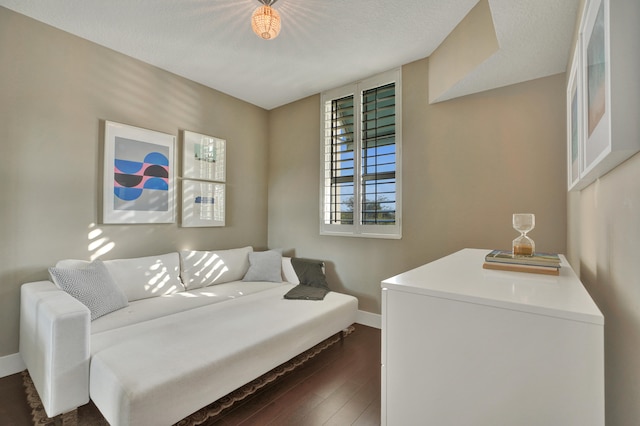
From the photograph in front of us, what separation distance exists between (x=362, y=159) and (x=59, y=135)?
2.82 metres

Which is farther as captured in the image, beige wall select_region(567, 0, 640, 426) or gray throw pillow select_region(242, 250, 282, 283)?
gray throw pillow select_region(242, 250, 282, 283)

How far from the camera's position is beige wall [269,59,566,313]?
2.19 metres

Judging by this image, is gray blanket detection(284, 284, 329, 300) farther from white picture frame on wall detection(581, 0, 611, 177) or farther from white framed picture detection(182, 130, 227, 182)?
white picture frame on wall detection(581, 0, 611, 177)

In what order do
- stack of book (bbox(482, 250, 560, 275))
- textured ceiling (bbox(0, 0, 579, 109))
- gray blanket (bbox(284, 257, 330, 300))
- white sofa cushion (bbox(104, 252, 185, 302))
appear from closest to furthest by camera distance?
stack of book (bbox(482, 250, 560, 275))
textured ceiling (bbox(0, 0, 579, 109))
white sofa cushion (bbox(104, 252, 185, 302))
gray blanket (bbox(284, 257, 330, 300))

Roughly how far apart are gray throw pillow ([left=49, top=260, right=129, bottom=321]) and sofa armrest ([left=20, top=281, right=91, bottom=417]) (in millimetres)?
296

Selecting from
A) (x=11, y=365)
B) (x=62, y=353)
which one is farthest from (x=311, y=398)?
(x=11, y=365)

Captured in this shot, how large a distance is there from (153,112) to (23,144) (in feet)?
3.55

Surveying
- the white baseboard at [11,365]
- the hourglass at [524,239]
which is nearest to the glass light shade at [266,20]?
the hourglass at [524,239]

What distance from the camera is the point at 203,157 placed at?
11.0ft

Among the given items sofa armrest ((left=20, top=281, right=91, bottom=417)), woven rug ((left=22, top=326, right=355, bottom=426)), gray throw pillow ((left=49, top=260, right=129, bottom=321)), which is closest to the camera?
sofa armrest ((left=20, top=281, right=91, bottom=417))

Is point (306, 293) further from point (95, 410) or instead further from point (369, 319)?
point (95, 410)

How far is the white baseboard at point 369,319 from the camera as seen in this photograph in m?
3.03

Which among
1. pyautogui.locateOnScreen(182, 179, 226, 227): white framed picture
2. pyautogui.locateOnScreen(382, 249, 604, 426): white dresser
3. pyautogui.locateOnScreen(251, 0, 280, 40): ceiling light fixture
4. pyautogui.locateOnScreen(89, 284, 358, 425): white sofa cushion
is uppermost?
pyautogui.locateOnScreen(251, 0, 280, 40): ceiling light fixture

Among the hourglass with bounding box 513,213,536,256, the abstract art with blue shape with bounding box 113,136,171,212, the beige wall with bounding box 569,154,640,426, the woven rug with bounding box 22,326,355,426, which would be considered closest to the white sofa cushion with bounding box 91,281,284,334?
the woven rug with bounding box 22,326,355,426
